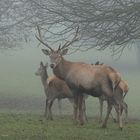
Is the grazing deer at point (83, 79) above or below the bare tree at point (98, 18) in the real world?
below

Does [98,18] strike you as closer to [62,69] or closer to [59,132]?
[62,69]

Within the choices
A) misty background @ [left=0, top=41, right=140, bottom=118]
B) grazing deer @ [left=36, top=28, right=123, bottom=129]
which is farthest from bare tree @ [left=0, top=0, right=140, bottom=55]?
misty background @ [left=0, top=41, right=140, bottom=118]

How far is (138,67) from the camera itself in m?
53.2

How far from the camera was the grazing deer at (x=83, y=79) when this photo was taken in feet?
40.9

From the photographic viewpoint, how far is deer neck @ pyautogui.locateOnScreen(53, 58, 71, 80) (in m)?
13.9

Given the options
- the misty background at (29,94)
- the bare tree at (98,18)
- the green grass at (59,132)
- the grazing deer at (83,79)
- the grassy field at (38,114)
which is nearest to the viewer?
the green grass at (59,132)

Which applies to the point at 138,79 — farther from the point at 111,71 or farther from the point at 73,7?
the point at 111,71

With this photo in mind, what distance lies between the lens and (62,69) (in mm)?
13930

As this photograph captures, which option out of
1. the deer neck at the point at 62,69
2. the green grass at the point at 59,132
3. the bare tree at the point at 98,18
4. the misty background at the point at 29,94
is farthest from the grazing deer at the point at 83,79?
the misty background at the point at 29,94

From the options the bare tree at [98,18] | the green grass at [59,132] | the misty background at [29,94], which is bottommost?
the green grass at [59,132]

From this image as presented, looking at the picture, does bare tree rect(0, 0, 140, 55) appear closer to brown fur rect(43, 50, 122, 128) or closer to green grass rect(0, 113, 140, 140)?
brown fur rect(43, 50, 122, 128)

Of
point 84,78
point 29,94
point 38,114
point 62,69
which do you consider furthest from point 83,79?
point 29,94

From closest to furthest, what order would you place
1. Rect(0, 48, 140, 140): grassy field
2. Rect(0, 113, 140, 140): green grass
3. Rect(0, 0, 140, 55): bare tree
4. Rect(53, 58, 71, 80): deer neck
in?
Rect(0, 113, 140, 140): green grass, Rect(0, 48, 140, 140): grassy field, Rect(53, 58, 71, 80): deer neck, Rect(0, 0, 140, 55): bare tree

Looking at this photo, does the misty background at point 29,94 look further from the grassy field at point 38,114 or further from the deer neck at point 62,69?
the deer neck at point 62,69
